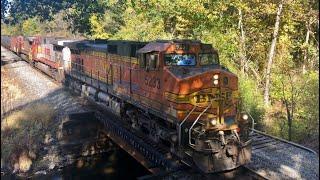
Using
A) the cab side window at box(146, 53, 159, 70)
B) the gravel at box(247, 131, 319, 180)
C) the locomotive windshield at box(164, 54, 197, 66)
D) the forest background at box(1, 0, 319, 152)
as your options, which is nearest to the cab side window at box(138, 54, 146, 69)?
the cab side window at box(146, 53, 159, 70)

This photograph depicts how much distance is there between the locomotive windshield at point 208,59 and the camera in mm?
10914

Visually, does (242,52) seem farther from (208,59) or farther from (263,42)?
(208,59)

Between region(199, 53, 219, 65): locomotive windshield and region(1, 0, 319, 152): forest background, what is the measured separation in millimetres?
4237

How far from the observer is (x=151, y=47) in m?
11.2

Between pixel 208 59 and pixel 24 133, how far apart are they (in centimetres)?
828

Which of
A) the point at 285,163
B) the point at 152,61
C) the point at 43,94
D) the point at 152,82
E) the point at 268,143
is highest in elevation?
the point at 152,61

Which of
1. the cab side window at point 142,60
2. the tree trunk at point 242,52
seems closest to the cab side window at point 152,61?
the cab side window at point 142,60

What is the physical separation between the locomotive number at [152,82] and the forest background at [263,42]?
525 centimetres

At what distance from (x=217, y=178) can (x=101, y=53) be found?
8942 millimetres

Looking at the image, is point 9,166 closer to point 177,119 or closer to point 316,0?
point 177,119

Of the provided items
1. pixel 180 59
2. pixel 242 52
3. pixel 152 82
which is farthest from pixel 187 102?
pixel 242 52

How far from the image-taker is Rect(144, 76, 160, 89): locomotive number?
10.9 m

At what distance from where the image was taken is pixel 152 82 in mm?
11195

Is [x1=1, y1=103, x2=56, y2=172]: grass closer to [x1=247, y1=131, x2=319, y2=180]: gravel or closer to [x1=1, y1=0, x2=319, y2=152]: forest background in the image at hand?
[x1=1, y1=0, x2=319, y2=152]: forest background
